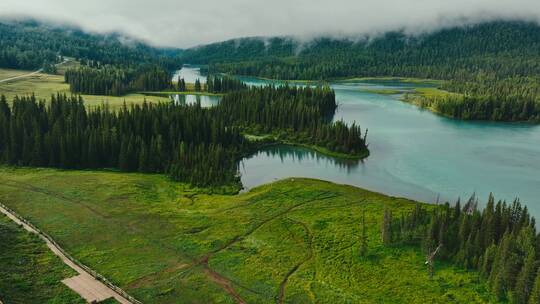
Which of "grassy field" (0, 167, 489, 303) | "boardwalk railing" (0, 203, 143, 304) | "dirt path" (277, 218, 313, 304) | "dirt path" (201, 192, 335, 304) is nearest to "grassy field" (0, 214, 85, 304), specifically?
"boardwalk railing" (0, 203, 143, 304)

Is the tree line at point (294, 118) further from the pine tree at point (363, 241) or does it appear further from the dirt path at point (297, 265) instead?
the dirt path at point (297, 265)

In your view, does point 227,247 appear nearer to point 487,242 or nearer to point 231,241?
point 231,241

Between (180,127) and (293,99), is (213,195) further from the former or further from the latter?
(293,99)

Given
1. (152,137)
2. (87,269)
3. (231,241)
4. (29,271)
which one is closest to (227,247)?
(231,241)

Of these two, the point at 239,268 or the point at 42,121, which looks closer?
the point at 239,268

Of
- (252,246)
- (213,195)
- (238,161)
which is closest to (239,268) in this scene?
(252,246)

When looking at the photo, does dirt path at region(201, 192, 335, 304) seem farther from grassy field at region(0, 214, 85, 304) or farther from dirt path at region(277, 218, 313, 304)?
grassy field at region(0, 214, 85, 304)
